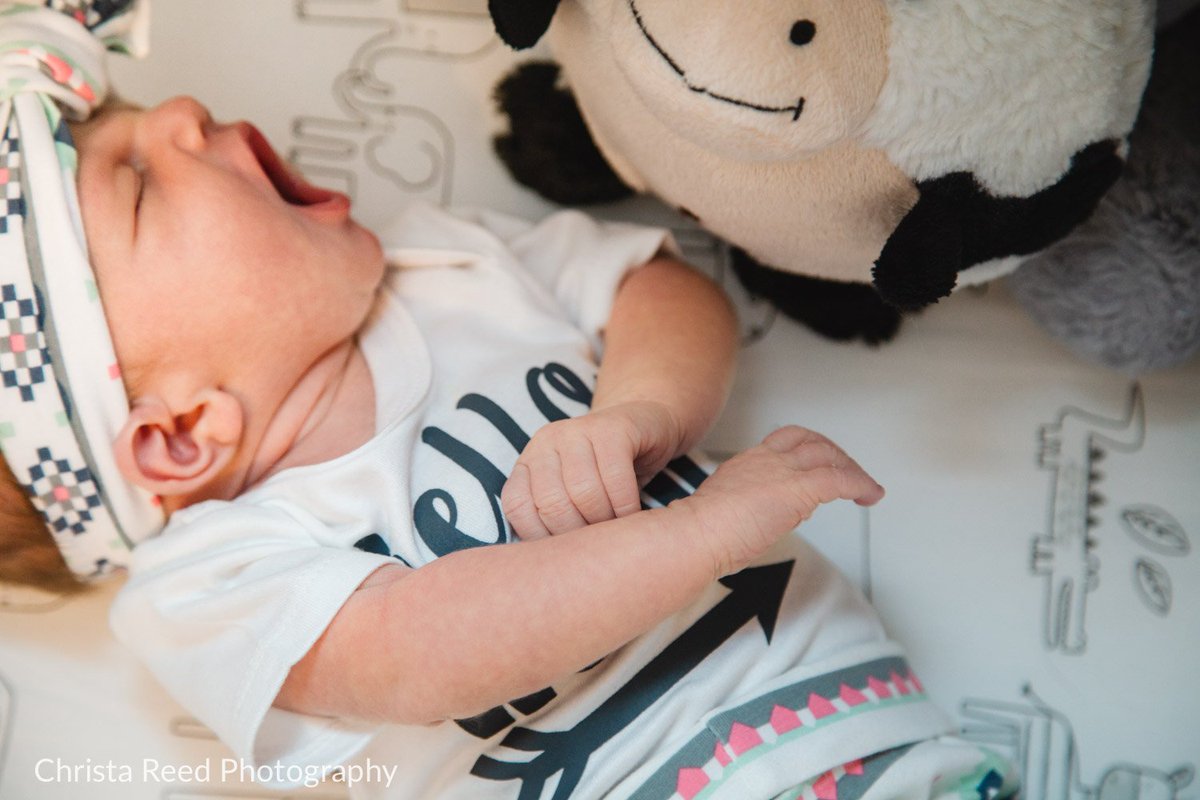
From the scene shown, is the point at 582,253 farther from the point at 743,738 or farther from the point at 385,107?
the point at 743,738

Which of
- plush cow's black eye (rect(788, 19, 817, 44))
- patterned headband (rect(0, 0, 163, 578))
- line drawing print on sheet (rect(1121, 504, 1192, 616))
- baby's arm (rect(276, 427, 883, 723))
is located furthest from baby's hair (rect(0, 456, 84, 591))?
line drawing print on sheet (rect(1121, 504, 1192, 616))

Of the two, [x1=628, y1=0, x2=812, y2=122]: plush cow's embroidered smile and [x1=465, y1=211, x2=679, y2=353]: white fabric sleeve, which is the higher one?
[x1=628, y1=0, x2=812, y2=122]: plush cow's embroidered smile

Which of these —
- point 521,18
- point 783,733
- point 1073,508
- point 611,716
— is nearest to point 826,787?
point 783,733

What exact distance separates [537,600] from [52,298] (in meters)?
0.41

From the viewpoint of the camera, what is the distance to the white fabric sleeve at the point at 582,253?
2.82 ft


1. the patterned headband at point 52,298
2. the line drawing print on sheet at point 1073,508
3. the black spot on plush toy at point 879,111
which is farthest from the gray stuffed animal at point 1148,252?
the patterned headband at point 52,298

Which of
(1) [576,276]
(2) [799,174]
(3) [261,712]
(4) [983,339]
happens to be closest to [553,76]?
(1) [576,276]

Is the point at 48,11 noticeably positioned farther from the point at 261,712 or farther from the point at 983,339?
the point at 983,339

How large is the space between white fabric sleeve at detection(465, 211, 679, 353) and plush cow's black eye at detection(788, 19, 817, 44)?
325 mm

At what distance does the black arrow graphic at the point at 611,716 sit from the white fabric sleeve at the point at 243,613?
0.39 feet

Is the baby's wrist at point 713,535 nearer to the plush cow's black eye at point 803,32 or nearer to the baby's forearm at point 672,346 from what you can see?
the baby's forearm at point 672,346

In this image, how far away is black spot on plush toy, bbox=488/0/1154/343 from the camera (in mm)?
555

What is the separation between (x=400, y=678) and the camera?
0.64 m

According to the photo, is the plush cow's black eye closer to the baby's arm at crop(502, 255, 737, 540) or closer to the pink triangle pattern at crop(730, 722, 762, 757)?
the baby's arm at crop(502, 255, 737, 540)
